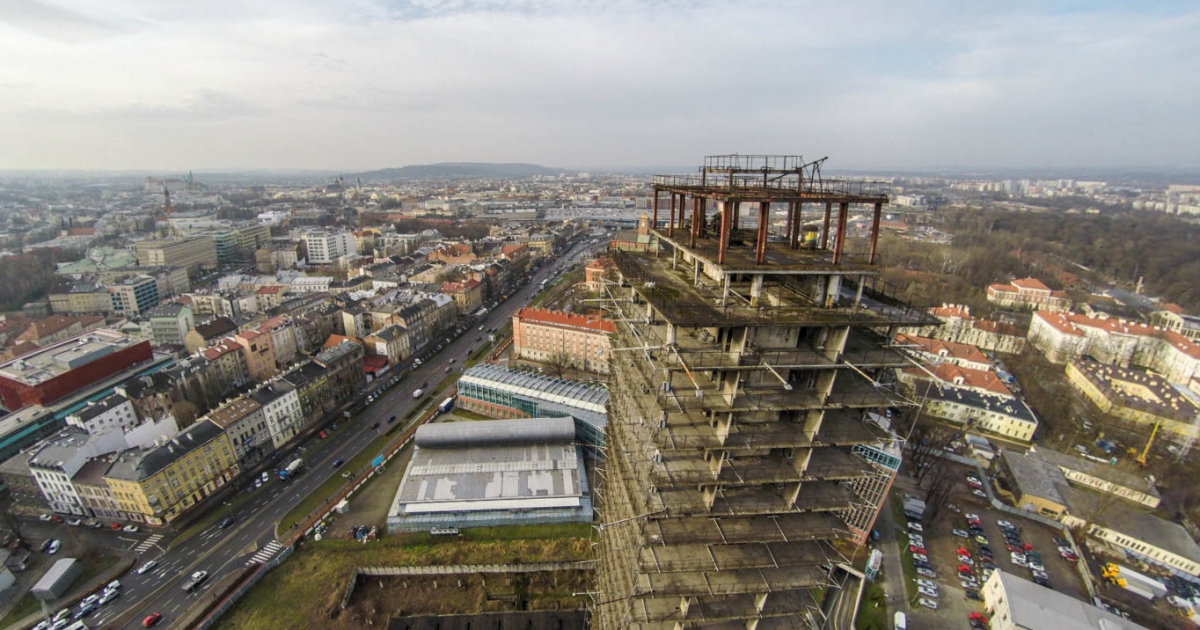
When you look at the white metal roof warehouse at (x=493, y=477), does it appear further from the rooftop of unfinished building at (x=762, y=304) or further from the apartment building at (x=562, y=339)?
the rooftop of unfinished building at (x=762, y=304)

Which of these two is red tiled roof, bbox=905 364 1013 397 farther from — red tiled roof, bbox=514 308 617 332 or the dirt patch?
the dirt patch

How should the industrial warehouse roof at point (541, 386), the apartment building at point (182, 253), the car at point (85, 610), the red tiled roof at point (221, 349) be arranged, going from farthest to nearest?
the apartment building at point (182, 253)
the red tiled roof at point (221, 349)
the industrial warehouse roof at point (541, 386)
the car at point (85, 610)

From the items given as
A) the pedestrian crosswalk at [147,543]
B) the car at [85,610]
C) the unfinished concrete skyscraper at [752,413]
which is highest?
the unfinished concrete skyscraper at [752,413]

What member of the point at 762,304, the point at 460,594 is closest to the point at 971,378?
the point at 762,304

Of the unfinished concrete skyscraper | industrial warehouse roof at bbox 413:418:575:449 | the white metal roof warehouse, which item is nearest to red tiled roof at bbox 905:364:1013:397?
industrial warehouse roof at bbox 413:418:575:449

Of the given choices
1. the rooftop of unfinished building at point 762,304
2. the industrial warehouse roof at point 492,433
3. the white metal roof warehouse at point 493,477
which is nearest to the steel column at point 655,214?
the rooftop of unfinished building at point 762,304

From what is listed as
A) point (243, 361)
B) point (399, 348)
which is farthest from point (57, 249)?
point (399, 348)

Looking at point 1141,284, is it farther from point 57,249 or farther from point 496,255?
point 57,249
